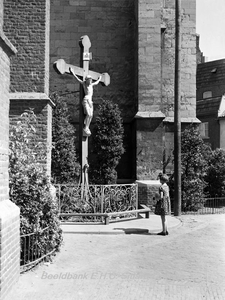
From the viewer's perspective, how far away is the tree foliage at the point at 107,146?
522 inches

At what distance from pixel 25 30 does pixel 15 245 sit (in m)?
6.63

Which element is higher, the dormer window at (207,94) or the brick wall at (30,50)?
the dormer window at (207,94)

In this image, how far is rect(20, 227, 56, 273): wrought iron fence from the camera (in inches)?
221

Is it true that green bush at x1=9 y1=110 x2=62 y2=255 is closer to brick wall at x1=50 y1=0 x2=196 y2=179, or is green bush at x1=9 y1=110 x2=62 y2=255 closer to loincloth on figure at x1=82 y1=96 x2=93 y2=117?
loincloth on figure at x1=82 y1=96 x2=93 y2=117

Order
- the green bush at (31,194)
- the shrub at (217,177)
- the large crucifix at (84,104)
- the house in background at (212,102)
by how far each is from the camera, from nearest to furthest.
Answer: the green bush at (31,194) → the large crucifix at (84,104) → the shrub at (217,177) → the house in background at (212,102)

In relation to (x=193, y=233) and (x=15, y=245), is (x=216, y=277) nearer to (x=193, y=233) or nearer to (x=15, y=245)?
(x=15, y=245)

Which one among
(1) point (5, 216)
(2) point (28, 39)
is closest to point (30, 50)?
(2) point (28, 39)

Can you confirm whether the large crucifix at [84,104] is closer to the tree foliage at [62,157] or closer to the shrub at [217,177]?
the tree foliage at [62,157]

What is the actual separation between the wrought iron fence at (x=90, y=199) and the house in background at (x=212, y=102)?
16.2 m

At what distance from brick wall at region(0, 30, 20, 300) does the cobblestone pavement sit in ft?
0.96

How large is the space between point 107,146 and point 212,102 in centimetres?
1788

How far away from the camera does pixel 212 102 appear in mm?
28781

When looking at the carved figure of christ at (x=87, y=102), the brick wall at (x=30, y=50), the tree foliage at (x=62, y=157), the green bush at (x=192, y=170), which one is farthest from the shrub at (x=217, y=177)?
the brick wall at (x=30, y=50)

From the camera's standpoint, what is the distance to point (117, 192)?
10.5 m
